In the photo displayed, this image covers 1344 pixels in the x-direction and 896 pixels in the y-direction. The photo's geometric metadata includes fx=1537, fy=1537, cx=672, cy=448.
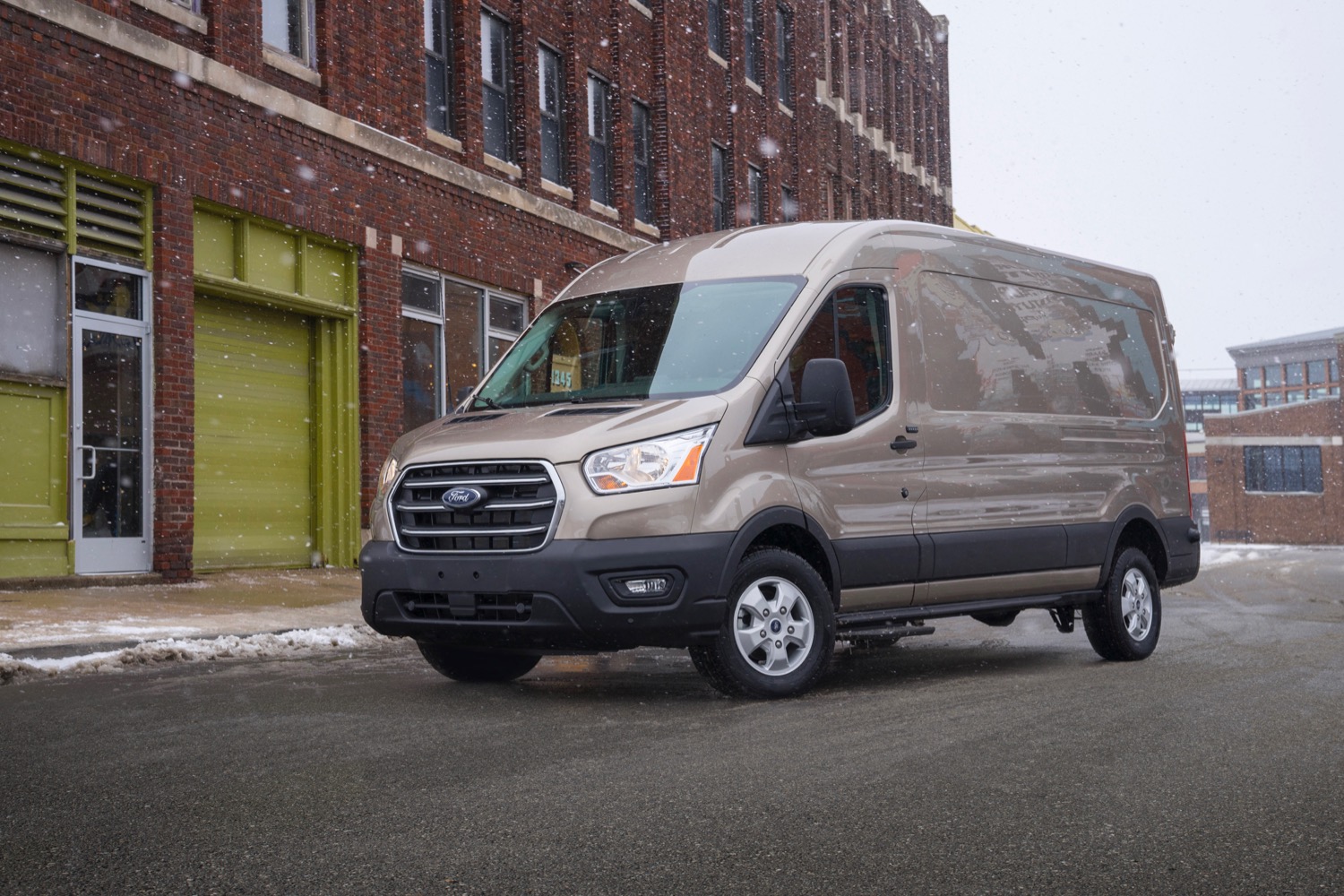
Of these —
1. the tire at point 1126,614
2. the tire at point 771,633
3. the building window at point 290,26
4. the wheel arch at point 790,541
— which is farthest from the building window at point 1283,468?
the tire at point 771,633

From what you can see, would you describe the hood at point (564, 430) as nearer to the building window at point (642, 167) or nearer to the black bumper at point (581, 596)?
the black bumper at point (581, 596)

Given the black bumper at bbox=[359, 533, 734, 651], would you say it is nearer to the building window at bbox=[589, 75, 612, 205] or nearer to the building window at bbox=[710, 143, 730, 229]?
the building window at bbox=[589, 75, 612, 205]

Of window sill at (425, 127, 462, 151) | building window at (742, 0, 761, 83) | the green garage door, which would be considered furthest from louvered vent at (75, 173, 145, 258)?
building window at (742, 0, 761, 83)

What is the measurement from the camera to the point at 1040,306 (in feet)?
31.1

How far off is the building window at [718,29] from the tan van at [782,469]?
18681mm

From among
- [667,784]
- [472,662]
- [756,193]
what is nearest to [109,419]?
[472,662]

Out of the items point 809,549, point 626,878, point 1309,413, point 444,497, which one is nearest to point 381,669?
point 444,497

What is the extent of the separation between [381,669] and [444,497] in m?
2.02

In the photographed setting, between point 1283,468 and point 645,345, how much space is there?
240ft

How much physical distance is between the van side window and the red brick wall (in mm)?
68750

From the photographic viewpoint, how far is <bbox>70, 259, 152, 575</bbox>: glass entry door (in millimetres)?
12758

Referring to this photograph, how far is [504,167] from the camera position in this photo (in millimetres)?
19641

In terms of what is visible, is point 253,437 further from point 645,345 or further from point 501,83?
point 645,345

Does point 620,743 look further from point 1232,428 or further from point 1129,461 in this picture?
point 1232,428
